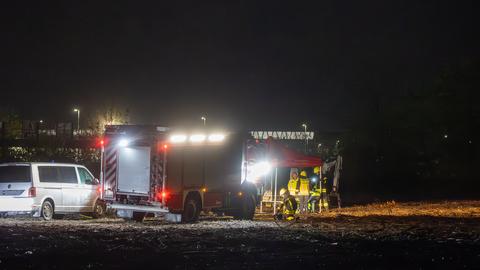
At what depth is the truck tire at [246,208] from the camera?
2303 cm

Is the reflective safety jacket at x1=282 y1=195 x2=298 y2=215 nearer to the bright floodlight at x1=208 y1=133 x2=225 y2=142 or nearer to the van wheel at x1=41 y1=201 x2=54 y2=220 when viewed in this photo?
the bright floodlight at x1=208 y1=133 x2=225 y2=142

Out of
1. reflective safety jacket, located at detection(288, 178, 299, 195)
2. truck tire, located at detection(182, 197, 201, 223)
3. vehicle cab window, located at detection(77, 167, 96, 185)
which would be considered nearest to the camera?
truck tire, located at detection(182, 197, 201, 223)

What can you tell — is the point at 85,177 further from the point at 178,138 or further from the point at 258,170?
the point at 258,170

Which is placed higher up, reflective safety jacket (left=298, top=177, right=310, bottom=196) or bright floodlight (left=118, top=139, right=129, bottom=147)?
bright floodlight (left=118, top=139, right=129, bottom=147)

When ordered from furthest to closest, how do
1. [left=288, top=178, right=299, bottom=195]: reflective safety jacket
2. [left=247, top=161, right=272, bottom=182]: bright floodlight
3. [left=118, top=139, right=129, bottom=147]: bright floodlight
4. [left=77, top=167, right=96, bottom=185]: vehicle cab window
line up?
[left=288, top=178, right=299, bottom=195]: reflective safety jacket < [left=247, top=161, right=272, bottom=182]: bright floodlight < [left=77, top=167, right=96, bottom=185]: vehicle cab window < [left=118, top=139, right=129, bottom=147]: bright floodlight

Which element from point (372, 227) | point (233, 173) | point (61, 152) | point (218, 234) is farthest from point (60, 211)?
point (61, 152)

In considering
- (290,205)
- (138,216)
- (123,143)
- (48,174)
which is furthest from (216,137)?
(48,174)

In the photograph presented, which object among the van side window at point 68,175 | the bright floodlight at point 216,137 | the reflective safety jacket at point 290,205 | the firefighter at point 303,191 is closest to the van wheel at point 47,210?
the van side window at point 68,175

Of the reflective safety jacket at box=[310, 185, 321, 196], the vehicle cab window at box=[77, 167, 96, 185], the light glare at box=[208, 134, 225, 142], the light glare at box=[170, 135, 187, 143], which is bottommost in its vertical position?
the reflective safety jacket at box=[310, 185, 321, 196]

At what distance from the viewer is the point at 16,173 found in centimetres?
2141

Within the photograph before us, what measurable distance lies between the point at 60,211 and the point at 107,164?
96.1 inches

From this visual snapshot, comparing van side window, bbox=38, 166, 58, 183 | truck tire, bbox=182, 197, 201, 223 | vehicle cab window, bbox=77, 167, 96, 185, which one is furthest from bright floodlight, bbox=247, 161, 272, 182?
van side window, bbox=38, 166, 58, 183

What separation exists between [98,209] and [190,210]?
429cm

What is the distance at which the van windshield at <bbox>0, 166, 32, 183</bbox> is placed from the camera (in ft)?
70.0
